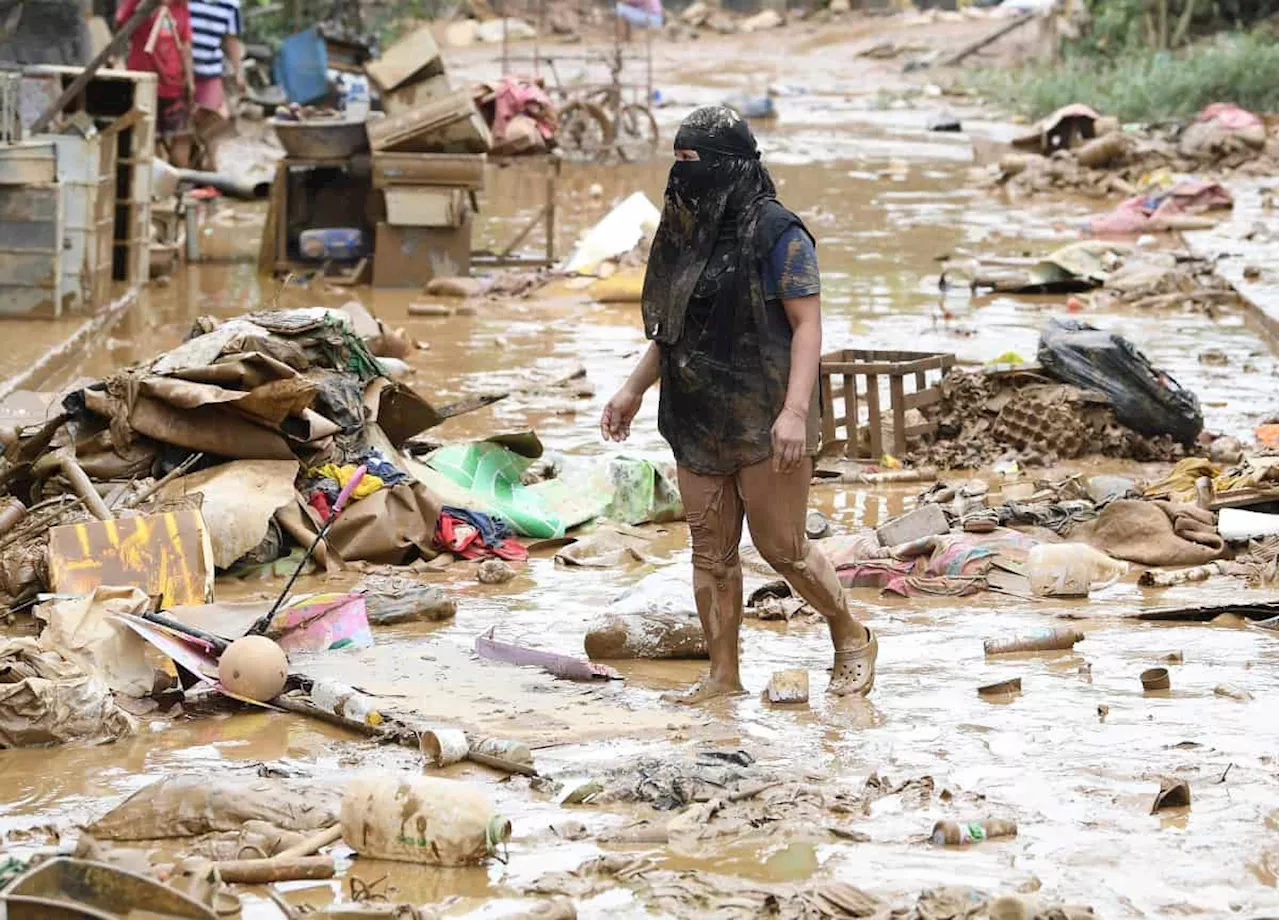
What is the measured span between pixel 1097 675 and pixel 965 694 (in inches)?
18.8

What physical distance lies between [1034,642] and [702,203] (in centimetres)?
197

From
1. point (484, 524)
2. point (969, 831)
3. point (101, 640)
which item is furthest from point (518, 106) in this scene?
point (969, 831)

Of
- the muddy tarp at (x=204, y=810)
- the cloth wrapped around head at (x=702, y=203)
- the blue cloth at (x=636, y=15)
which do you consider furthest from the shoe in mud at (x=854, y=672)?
the blue cloth at (x=636, y=15)

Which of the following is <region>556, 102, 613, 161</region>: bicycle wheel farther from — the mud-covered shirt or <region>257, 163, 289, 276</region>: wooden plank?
the mud-covered shirt

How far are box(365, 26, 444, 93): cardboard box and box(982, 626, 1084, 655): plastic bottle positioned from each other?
999 cm

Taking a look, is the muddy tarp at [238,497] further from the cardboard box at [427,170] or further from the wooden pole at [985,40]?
the wooden pole at [985,40]

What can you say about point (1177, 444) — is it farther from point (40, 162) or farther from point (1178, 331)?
point (40, 162)

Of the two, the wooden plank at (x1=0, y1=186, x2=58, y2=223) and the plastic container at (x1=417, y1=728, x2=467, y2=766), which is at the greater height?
the wooden plank at (x1=0, y1=186, x2=58, y2=223)

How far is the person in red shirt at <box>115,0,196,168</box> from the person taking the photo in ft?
54.2

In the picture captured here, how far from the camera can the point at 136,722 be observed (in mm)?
5555

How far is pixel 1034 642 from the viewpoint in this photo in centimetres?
631

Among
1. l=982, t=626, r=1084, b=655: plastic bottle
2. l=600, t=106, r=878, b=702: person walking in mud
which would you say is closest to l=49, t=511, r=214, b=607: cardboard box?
l=600, t=106, r=878, b=702: person walking in mud

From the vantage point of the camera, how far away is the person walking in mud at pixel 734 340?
5.30 metres

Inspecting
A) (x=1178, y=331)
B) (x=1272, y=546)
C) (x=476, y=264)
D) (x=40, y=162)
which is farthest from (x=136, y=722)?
(x=476, y=264)
